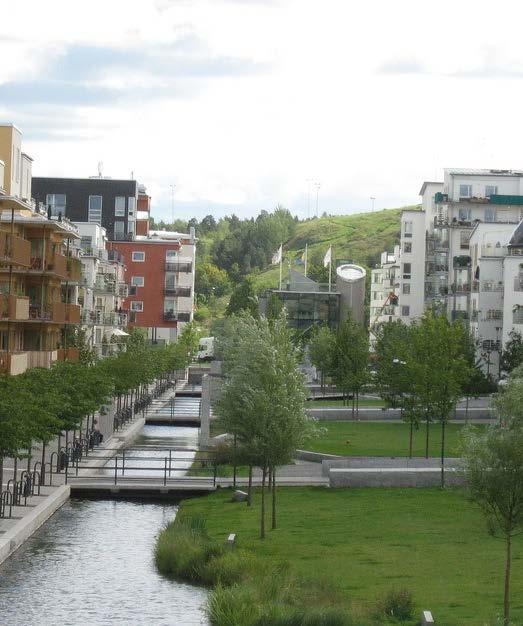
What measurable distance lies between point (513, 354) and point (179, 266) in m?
71.0

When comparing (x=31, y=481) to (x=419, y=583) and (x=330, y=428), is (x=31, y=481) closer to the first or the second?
(x=419, y=583)

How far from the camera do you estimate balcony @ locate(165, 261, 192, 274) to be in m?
161

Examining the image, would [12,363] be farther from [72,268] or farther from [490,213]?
[490,213]

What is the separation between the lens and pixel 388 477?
51.0 meters

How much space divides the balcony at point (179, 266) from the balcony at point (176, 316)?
194 inches

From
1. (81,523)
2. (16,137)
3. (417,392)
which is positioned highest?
(16,137)

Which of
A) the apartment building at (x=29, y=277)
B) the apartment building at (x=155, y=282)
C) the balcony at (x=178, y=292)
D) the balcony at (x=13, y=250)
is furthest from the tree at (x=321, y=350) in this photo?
the balcony at (x=13, y=250)

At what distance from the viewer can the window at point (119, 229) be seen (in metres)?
161

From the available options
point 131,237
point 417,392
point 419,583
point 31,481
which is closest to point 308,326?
point 131,237

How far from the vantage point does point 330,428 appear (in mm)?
80750

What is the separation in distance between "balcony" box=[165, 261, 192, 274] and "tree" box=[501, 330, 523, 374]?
213 ft

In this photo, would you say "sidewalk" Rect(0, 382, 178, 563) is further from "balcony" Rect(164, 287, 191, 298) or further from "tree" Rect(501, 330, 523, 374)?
"balcony" Rect(164, 287, 191, 298)

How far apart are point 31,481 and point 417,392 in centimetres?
1743

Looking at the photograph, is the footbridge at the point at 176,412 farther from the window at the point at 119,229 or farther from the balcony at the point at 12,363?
the window at the point at 119,229
